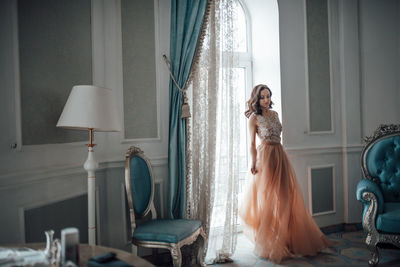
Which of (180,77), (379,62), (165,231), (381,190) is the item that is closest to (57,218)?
(165,231)

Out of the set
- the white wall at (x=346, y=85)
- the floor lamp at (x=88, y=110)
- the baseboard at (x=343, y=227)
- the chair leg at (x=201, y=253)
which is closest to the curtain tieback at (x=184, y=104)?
the floor lamp at (x=88, y=110)

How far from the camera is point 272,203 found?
2.71m

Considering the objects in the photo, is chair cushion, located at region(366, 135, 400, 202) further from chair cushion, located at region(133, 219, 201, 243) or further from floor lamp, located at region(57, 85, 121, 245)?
floor lamp, located at region(57, 85, 121, 245)

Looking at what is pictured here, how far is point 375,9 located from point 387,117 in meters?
1.24

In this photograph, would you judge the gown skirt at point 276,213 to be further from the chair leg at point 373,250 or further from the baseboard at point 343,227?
the baseboard at point 343,227

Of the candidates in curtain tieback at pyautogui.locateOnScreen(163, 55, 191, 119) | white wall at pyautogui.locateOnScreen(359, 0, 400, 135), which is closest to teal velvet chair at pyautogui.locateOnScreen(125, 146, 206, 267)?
curtain tieback at pyautogui.locateOnScreen(163, 55, 191, 119)

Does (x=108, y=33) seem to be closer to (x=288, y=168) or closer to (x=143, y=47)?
(x=143, y=47)

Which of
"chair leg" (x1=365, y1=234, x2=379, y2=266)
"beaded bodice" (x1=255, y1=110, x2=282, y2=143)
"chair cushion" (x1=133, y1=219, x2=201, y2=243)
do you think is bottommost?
"chair leg" (x1=365, y1=234, x2=379, y2=266)

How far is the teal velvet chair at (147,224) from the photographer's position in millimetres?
1994

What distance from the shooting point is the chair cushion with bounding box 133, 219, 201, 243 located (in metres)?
1.99

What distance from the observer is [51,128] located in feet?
6.40

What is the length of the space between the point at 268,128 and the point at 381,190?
1124mm

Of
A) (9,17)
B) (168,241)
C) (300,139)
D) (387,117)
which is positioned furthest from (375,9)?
(9,17)

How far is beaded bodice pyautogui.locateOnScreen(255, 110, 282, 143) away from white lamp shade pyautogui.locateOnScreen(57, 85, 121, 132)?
1.52 meters
